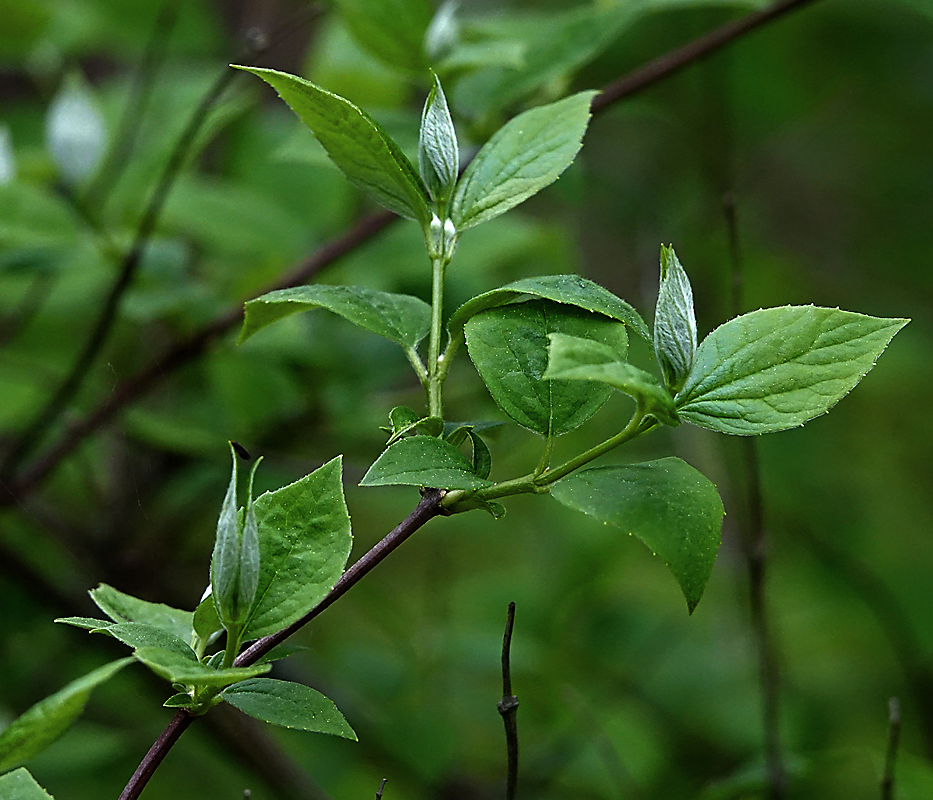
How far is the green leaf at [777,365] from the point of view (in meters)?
0.26

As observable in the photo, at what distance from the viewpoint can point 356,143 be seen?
29 centimetres

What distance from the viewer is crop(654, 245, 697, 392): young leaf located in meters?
0.27

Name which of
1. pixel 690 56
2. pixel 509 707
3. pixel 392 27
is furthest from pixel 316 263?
pixel 509 707

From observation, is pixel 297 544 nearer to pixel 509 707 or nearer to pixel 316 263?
pixel 509 707

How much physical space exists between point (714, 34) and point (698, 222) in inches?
29.7

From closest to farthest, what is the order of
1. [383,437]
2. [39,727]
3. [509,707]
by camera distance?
[39,727] → [509,707] → [383,437]

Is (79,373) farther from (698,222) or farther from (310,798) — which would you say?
(698,222)

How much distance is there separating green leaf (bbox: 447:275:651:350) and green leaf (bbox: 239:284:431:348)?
0.02m

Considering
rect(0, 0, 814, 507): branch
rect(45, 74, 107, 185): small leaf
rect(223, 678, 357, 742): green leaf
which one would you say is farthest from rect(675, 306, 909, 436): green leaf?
rect(45, 74, 107, 185): small leaf

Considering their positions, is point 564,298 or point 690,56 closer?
point 564,298

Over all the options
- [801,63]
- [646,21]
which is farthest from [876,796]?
[801,63]

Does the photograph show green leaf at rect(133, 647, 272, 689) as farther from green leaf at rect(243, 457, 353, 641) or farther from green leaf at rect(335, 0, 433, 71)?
green leaf at rect(335, 0, 433, 71)

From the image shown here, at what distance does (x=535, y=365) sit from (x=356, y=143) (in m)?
0.09

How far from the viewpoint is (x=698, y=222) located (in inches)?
51.6
